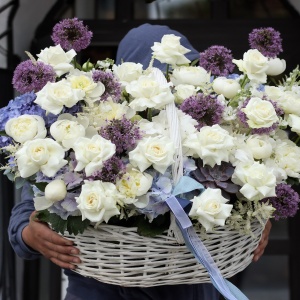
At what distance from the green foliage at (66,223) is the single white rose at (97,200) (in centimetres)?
6

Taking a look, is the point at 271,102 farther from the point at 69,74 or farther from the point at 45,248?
the point at 45,248

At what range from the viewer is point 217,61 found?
5.48 ft

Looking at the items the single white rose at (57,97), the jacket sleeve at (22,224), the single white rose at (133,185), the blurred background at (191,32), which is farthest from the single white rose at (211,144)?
the blurred background at (191,32)

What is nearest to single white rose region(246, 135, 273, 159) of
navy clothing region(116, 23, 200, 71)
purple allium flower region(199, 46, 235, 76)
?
purple allium flower region(199, 46, 235, 76)

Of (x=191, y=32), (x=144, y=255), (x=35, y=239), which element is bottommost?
(x=191, y=32)

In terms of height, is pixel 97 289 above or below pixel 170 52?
below

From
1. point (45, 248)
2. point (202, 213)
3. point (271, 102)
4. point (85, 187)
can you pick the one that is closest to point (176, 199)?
point (202, 213)

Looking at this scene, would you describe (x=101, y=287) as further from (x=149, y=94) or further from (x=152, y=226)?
(x=149, y=94)

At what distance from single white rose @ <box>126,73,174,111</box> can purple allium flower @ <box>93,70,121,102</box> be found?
0.03m

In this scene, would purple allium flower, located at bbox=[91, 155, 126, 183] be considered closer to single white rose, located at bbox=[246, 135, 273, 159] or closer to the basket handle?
the basket handle

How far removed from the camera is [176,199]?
1436 millimetres

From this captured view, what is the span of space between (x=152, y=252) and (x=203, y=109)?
0.28m

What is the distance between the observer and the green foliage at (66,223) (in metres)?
1.47

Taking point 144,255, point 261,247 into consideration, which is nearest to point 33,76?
point 144,255
